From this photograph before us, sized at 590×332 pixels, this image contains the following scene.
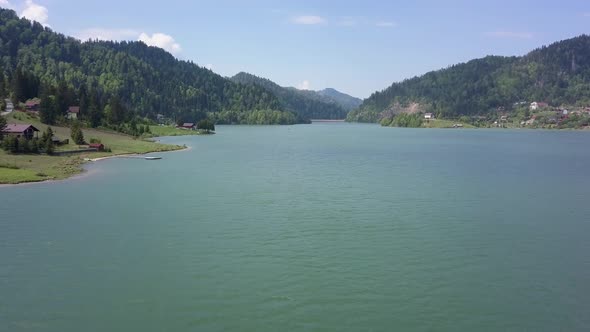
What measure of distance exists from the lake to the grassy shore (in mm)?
4587

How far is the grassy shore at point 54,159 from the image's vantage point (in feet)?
215

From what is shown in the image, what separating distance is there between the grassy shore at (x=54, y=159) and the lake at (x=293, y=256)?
15.0 ft

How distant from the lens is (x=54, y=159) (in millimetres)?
83312

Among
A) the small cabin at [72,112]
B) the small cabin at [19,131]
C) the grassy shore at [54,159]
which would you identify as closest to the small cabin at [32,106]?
the small cabin at [72,112]

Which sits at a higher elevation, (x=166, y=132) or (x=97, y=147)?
(x=166, y=132)

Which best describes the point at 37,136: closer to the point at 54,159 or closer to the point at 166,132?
the point at 54,159

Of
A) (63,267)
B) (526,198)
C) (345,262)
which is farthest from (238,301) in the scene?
(526,198)

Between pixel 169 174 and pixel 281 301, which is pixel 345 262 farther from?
pixel 169 174

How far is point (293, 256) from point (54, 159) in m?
63.7

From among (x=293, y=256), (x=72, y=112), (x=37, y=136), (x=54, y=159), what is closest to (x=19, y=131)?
(x=37, y=136)

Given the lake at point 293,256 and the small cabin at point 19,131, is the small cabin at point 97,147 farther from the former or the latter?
the lake at point 293,256

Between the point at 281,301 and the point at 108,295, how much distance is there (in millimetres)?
9352

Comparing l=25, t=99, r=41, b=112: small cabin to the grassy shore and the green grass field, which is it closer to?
the grassy shore

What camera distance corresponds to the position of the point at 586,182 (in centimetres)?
6988
